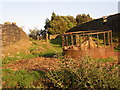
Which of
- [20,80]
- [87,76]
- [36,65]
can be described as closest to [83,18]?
[36,65]

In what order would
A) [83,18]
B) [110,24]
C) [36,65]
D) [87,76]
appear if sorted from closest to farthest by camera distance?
1. [87,76]
2. [36,65]
3. [110,24]
4. [83,18]

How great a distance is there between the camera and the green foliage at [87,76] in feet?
14.6

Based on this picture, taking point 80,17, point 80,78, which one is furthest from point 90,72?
point 80,17

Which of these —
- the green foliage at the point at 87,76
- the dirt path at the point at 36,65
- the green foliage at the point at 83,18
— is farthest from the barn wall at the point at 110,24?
the green foliage at the point at 83,18

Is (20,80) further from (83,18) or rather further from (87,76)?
(83,18)

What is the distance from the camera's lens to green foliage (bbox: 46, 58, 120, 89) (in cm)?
446

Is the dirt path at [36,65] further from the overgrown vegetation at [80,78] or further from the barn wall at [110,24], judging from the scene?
the barn wall at [110,24]

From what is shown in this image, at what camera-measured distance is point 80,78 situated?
15.3 ft

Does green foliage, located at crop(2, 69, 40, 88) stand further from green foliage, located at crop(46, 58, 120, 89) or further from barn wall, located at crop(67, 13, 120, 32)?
barn wall, located at crop(67, 13, 120, 32)

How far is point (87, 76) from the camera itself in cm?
465

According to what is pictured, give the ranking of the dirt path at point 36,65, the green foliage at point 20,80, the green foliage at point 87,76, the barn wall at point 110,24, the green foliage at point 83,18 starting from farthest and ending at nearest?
the green foliage at point 83,18
the barn wall at point 110,24
the dirt path at point 36,65
the green foliage at point 20,80
the green foliage at point 87,76

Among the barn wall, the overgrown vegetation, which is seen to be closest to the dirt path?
the overgrown vegetation

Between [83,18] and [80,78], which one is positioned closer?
[80,78]

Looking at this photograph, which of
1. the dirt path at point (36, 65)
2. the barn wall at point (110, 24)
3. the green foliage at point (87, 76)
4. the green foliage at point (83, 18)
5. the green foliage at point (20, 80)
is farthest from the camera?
the green foliage at point (83, 18)
